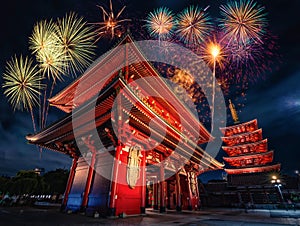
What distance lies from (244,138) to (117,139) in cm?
3460

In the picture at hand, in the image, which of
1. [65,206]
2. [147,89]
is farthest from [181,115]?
[65,206]

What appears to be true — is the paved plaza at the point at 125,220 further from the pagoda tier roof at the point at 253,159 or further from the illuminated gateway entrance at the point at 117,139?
the pagoda tier roof at the point at 253,159

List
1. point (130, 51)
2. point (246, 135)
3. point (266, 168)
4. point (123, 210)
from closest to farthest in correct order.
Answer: point (123, 210) < point (130, 51) < point (266, 168) < point (246, 135)

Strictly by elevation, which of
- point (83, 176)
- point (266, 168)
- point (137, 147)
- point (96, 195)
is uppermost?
point (266, 168)

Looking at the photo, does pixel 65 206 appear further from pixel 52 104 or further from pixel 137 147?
pixel 52 104

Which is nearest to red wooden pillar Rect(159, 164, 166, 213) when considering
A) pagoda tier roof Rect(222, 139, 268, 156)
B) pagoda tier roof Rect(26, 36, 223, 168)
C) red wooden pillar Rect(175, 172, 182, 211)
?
red wooden pillar Rect(175, 172, 182, 211)

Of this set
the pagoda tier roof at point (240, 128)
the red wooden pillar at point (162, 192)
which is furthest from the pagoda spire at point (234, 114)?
the red wooden pillar at point (162, 192)

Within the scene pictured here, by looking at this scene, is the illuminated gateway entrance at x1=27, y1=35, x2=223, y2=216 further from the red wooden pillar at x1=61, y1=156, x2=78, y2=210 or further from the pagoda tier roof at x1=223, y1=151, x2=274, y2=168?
the pagoda tier roof at x1=223, y1=151, x2=274, y2=168

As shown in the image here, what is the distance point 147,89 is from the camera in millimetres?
13688

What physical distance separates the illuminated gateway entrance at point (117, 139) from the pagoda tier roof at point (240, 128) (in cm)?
2578

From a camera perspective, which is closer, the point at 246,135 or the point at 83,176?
the point at 83,176

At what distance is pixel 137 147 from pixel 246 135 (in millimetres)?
32053

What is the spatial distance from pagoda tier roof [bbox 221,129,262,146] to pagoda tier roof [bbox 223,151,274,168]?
10.9 feet

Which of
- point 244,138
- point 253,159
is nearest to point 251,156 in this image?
point 253,159
